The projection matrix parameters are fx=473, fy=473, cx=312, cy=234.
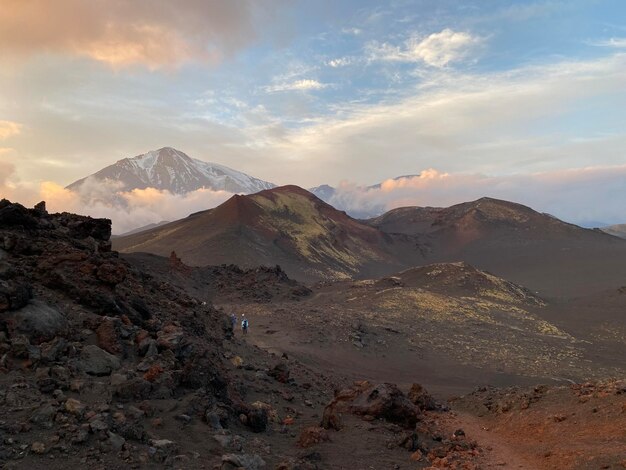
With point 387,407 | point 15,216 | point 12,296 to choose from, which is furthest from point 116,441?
point 15,216

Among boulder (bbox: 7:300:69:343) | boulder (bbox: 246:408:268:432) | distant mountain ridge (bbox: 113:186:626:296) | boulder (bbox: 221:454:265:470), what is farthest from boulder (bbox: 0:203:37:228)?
distant mountain ridge (bbox: 113:186:626:296)

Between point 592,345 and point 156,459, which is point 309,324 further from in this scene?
point 156,459

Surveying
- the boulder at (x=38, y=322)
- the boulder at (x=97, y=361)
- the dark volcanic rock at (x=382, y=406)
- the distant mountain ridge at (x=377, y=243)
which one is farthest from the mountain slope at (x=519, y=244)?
the boulder at (x=38, y=322)

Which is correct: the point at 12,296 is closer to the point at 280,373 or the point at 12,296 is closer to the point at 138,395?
the point at 138,395

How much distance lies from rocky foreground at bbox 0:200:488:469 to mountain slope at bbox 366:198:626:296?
6536 cm

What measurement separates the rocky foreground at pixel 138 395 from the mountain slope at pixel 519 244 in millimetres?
65357

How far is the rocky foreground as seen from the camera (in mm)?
6406

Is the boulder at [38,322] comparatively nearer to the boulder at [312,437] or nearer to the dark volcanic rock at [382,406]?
the boulder at [312,437]

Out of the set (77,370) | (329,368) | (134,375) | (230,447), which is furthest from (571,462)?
(329,368)

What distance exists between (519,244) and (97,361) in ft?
388

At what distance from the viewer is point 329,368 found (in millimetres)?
21219

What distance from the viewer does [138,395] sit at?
7.76 metres

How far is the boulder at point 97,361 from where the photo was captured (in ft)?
26.2

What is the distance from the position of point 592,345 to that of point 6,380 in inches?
1463
